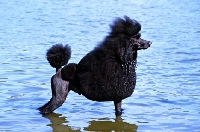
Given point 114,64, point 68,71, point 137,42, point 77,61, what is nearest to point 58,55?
point 68,71

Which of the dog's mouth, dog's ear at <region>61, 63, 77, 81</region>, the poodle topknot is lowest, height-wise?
dog's ear at <region>61, 63, 77, 81</region>

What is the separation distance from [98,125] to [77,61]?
4.34 metres

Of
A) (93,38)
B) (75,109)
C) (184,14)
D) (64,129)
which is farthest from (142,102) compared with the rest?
(184,14)

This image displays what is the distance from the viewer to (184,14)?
20344 mm

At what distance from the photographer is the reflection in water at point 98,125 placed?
6.73 m

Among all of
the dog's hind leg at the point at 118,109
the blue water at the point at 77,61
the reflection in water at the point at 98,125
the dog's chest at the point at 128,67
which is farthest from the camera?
the dog's hind leg at the point at 118,109

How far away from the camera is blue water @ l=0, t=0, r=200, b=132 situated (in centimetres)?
701

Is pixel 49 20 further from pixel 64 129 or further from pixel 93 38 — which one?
pixel 64 129

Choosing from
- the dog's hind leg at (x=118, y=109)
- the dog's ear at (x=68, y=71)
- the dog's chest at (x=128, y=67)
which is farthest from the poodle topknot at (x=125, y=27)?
the dog's hind leg at (x=118, y=109)

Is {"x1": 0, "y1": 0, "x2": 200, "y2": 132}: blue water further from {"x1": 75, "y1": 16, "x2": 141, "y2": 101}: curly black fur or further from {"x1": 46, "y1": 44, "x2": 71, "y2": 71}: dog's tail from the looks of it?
{"x1": 46, "y1": 44, "x2": 71, "y2": 71}: dog's tail

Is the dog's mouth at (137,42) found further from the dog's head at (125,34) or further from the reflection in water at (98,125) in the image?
the reflection in water at (98,125)

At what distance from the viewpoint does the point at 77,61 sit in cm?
1113

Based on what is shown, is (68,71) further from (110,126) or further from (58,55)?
(110,126)

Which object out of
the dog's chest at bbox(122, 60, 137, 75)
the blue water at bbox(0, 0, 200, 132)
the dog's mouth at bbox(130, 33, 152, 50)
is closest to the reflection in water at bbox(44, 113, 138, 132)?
the blue water at bbox(0, 0, 200, 132)
